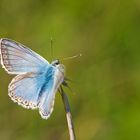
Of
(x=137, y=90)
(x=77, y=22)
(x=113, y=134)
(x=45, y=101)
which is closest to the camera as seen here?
(x=45, y=101)

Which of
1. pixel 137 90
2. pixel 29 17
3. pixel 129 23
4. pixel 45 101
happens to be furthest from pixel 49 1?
pixel 45 101

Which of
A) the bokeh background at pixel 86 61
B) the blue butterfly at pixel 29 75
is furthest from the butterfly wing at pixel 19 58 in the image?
the bokeh background at pixel 86 61

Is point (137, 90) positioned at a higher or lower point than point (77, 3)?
lower

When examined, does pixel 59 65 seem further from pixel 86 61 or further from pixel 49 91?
pixel 86 61

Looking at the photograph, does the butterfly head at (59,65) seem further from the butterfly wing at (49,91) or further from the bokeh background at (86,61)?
the bokeh background at (86,61)

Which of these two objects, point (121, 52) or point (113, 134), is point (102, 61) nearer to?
point (121, 52)
